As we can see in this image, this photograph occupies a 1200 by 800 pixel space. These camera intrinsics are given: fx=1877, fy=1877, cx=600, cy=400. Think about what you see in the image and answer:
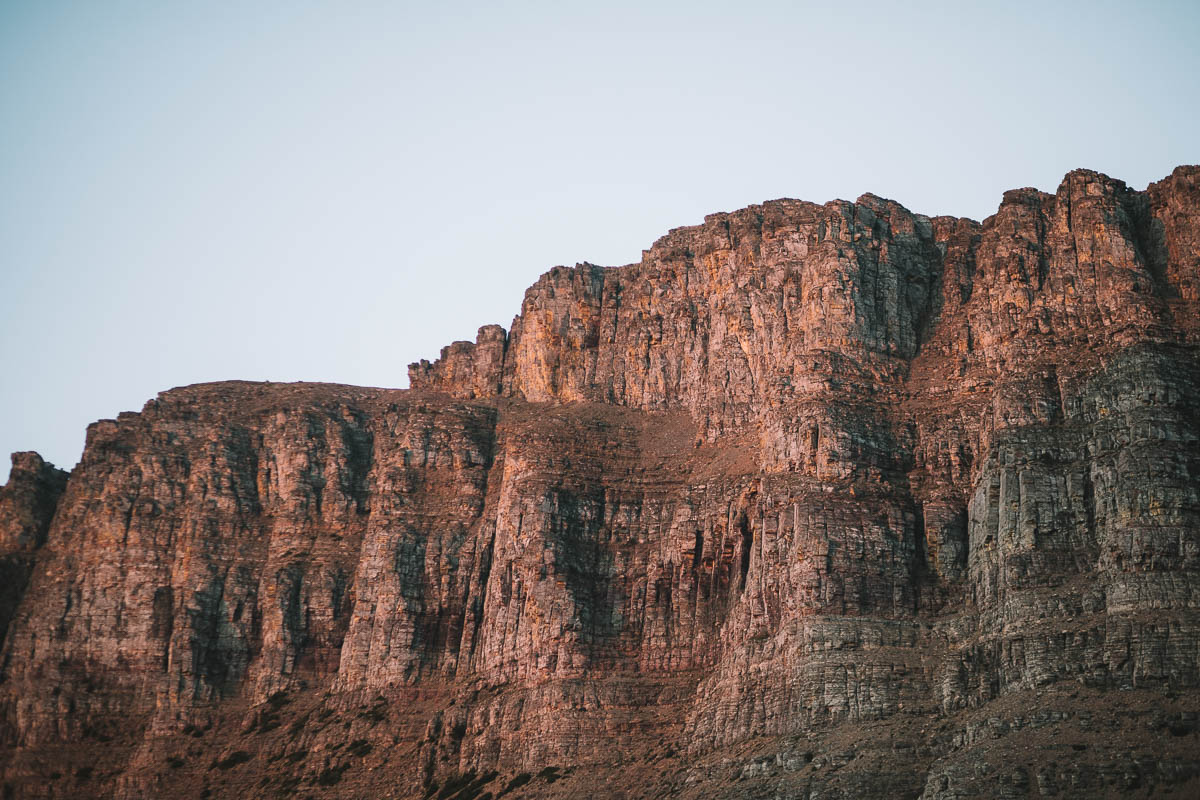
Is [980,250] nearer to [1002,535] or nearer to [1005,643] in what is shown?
[1002,535]

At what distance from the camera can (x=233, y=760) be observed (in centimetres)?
14600

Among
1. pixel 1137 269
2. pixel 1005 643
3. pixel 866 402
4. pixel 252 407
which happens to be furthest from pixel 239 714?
pixel 1137 269

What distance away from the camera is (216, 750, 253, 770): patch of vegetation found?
14550 centimetres

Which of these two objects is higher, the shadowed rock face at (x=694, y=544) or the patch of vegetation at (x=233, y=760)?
the shadowed rock face at (x=694, y=544)

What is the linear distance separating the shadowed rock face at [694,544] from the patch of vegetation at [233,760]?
0.58 metres

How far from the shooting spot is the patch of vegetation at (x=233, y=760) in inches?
5728

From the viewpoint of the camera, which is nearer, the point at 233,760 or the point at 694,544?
the point at 694,544

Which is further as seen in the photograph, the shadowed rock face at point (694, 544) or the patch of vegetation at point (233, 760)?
the patch of vegetation at point (233, 760)

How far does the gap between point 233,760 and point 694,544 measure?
40346 mm

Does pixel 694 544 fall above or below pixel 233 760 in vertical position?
above

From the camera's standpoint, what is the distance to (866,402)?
439 ft

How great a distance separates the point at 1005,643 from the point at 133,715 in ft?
246

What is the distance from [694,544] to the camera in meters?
138

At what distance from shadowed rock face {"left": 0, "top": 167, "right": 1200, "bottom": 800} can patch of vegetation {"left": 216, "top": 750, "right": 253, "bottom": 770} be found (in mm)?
583
